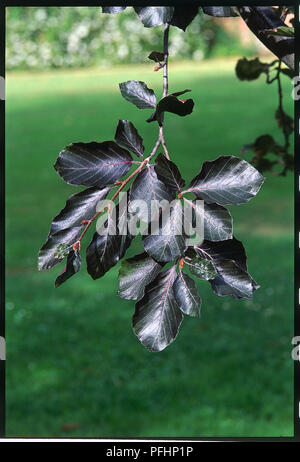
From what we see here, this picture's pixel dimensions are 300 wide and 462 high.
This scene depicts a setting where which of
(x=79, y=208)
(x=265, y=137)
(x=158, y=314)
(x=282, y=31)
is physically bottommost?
(x=158, y=314)

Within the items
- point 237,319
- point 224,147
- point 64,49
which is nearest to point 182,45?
point 64,49

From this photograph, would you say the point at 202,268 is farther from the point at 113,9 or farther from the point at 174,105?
the point at 113,9

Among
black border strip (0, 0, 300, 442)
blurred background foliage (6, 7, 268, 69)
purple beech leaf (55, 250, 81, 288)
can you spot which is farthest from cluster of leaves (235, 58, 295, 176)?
blurred background foliage (6, 7, 268, 69)

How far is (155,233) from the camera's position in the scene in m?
0.70

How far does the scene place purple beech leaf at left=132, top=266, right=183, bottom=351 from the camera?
0.73 meters

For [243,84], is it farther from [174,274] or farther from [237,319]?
[174,274]

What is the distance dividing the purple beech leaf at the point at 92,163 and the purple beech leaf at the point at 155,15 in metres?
0.15

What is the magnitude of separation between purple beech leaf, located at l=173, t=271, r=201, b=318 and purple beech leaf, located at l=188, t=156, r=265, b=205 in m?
0.10

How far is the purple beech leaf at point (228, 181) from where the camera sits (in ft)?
2.29

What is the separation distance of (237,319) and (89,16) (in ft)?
25.8

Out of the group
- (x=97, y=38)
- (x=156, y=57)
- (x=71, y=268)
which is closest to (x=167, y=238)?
(x=71, y=268)

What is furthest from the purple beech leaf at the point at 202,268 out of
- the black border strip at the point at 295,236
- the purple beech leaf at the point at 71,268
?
the black border strip at the point at 295,236

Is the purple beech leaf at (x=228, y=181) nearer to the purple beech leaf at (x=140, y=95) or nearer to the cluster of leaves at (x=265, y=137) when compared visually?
the purple beech leaf at (x=140, y=95)

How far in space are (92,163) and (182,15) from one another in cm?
24
